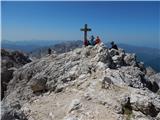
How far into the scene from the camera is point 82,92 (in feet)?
69.0

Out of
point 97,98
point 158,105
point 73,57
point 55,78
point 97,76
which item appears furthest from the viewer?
point 73,57

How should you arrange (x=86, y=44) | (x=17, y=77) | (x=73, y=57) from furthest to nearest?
(x=17, y=77) → (x=86, y=44) → (x=73, y=57)

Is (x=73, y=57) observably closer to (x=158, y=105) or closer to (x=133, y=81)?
(x=133, y=81)

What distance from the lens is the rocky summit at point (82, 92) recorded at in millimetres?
17219

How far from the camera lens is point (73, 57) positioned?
1117 inches

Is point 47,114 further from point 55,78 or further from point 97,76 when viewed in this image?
point 55,78

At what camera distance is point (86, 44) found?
31.9 m

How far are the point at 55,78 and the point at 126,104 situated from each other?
1011 cm

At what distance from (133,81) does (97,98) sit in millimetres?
4404

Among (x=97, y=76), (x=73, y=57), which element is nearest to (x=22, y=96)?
(x=73, y=57)

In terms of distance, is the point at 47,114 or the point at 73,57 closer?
the point at 47,114

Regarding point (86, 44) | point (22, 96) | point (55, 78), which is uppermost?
point (86, 44)

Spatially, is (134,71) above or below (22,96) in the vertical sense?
above

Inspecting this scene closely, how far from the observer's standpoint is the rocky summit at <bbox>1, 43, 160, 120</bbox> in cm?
1722
